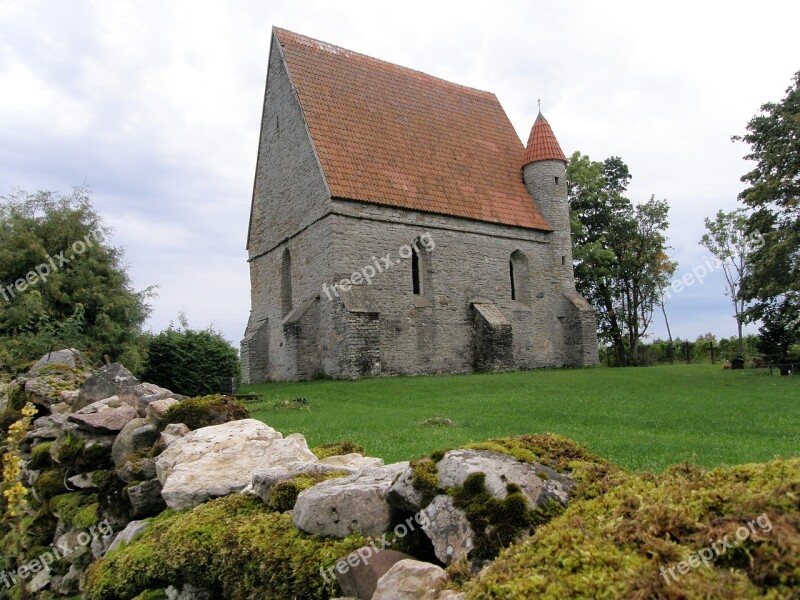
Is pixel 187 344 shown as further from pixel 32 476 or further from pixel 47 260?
pixel 32 476

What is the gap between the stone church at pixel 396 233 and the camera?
2006cm

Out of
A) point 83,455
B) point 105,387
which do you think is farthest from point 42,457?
point 83,455

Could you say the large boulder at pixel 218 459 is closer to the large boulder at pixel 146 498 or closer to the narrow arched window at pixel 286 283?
the large boulder at pixel 146 498

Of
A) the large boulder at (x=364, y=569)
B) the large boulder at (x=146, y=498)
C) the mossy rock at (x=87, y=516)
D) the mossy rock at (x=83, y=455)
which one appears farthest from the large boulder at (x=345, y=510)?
the mossy rock at (x=83, y=455)

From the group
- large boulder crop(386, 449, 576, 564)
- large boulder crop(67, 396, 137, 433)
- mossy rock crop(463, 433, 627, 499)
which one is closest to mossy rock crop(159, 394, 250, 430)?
large boulder crop(67, 396, 137, 433)

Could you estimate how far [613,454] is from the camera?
6.29 meters

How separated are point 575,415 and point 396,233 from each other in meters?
12.2

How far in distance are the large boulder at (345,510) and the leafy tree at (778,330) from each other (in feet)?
74.8

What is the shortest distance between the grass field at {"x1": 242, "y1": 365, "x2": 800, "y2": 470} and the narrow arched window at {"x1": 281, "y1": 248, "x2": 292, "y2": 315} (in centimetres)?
682

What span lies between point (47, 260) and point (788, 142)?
75.2ft

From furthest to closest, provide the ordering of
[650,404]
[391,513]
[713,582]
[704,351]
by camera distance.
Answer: [704,351]
[650,404]
[391,513]
[713,582]

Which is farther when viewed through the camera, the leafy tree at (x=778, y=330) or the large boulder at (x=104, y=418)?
the leafy tree at (x=778, y=330)

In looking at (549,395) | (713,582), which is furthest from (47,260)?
(713,582)

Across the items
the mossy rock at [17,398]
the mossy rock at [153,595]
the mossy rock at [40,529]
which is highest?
the mossy rock at [17,398]
